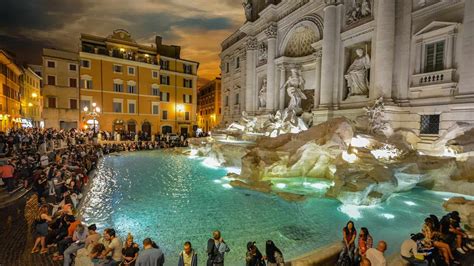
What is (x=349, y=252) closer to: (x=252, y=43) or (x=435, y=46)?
(x=435, y=46)

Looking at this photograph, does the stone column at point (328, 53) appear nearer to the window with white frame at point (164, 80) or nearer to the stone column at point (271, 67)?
the stone column at point (271, 67)

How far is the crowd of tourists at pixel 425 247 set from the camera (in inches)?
144

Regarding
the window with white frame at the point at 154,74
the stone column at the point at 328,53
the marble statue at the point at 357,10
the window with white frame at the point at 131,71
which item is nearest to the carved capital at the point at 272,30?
the stone column at the point at 328,53

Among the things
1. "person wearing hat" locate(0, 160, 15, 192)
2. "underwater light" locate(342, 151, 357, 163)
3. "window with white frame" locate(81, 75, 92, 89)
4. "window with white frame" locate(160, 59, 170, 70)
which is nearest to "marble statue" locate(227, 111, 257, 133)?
"underwater light" locate(342, 151, 357, 163)

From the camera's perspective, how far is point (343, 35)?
14609 millimetres

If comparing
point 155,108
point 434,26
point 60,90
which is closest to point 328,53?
point 434,26

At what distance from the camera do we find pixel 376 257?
352cm

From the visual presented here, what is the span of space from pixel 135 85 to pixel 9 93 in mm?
12338

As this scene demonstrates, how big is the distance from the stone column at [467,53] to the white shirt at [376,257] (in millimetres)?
10051

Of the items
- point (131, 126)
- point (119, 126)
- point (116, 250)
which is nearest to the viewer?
point (116, 250)

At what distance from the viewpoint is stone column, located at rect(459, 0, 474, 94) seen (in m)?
9.68

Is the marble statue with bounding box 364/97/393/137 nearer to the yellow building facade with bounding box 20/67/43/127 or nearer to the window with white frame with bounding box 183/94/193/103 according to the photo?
the window with white frame with bounding box 183/94/193/103

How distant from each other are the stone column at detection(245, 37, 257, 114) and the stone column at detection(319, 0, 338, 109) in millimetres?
9226

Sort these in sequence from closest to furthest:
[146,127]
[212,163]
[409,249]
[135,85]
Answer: [409,249]
[212,163]
[135,85]
[146,127]
